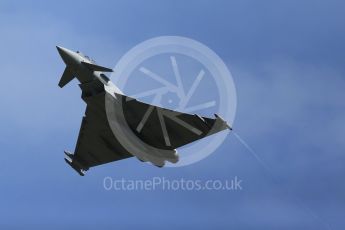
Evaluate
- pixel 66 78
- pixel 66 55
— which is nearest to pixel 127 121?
pixel 66 78

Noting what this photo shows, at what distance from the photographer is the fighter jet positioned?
48625mm

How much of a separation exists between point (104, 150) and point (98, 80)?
462 inches

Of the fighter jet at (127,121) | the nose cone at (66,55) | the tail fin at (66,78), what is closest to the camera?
the nose cone at (66,55)

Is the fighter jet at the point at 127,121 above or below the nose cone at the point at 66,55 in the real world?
below

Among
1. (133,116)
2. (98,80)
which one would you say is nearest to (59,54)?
(98,80)

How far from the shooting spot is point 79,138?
5806cm

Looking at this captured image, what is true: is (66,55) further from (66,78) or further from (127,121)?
(127,121)

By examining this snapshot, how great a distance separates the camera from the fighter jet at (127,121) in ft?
160

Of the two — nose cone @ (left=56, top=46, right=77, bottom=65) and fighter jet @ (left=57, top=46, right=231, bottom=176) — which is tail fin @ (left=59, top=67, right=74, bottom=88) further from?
nose cone @ (left=56, top=46, right=77, bottom=65)

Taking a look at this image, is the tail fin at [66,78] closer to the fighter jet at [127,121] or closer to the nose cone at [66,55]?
the fighter jet at [127,121]

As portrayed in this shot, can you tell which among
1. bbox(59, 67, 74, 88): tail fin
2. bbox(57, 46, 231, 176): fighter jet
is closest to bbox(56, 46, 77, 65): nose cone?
bbox(57, 46, 231, 176): fighter jet

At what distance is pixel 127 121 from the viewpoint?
2048 inches

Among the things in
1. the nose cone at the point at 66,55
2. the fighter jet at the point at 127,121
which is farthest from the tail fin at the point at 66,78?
the nose cone at the point at 66,55

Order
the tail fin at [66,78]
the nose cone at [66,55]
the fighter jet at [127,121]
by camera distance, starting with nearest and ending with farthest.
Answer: the nose cone at [66,55], the fighter jet at [127,121], the tail fin at [66,78]
